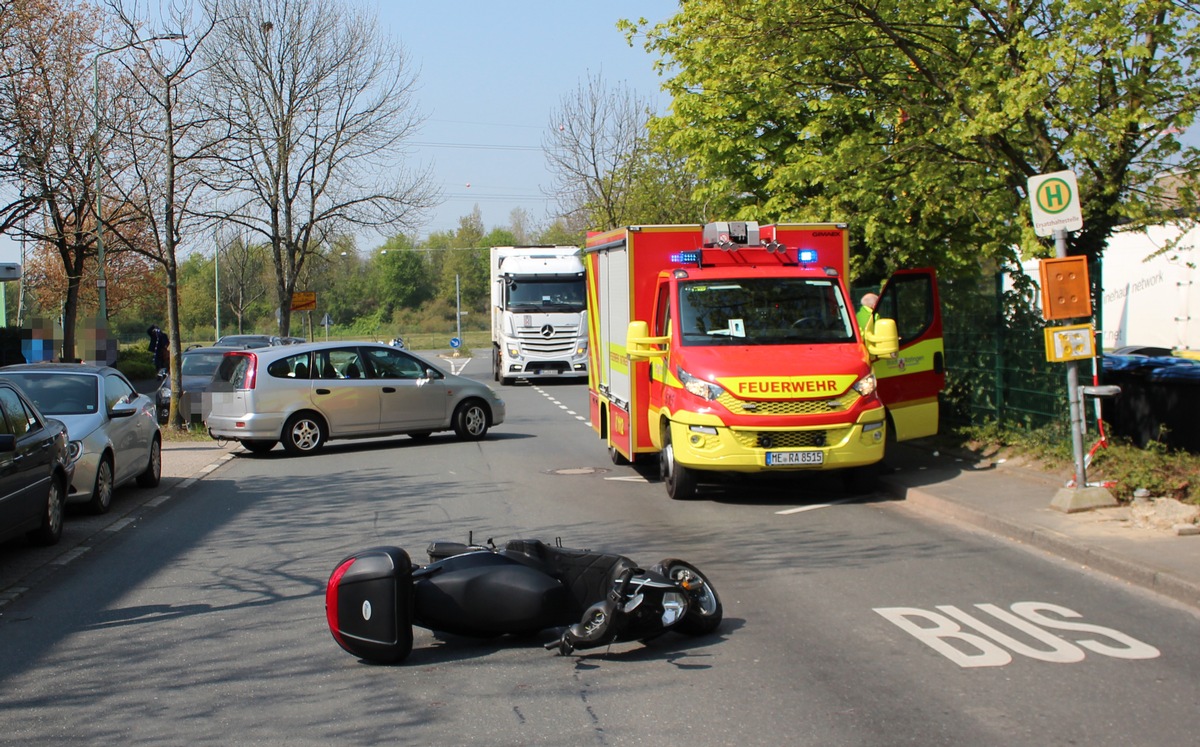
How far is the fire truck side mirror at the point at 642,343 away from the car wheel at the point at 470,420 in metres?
7.33

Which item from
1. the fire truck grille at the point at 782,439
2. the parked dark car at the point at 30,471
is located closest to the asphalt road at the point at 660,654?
the parked dark car at the point at 30,471

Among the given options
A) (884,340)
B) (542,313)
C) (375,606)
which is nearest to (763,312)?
(884,340)

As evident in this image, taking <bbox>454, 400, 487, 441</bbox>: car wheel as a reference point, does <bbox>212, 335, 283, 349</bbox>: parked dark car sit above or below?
above

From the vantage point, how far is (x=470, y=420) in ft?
63.4

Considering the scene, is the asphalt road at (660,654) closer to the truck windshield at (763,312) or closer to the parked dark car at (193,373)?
the truck windshield at (763,312)

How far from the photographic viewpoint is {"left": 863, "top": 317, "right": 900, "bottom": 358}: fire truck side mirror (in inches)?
472

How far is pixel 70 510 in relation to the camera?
1240cm

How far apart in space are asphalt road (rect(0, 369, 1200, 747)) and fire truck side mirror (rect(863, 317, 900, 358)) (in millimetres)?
1912

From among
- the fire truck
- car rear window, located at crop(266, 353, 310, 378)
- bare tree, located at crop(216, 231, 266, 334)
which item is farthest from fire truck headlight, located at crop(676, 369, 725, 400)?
bare tree, located at crop(216, 231, 266, 334)

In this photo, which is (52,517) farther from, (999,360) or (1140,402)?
(1140,402)

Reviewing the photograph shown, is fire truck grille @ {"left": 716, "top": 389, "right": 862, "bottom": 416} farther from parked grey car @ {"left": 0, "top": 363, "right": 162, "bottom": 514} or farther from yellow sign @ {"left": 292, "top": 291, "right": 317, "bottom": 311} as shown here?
yellow sign @ {"left": 292, "top": 291, "right": 317, "bottom": 311}

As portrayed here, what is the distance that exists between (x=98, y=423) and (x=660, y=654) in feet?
27.6

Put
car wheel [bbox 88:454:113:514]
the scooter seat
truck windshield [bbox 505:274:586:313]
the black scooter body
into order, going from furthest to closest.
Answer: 1. truck windshield [bbox 505:274:586:313]
2. car wheel [bbox 88:454:113:514]
3. the scooter seat
4. the black scooter body

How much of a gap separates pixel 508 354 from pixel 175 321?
45.4ft
